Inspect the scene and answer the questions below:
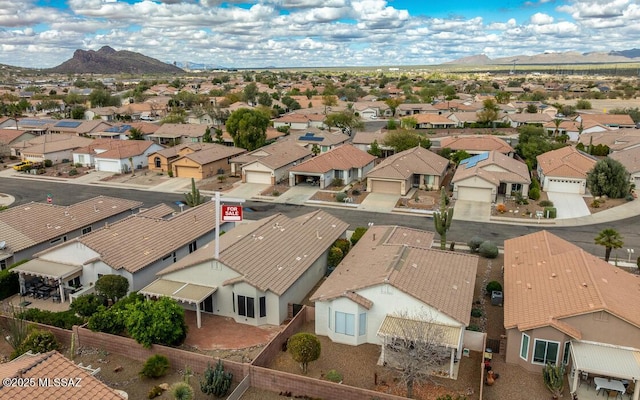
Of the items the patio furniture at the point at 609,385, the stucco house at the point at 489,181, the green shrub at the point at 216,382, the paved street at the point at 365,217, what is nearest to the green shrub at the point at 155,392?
the green shrub at the point at 216,382

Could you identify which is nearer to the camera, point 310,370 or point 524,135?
point 310,370

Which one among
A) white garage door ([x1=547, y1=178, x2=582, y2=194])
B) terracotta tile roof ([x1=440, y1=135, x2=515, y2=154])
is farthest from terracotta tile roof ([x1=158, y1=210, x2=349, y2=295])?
terracotta tile roof ([x1=440, y1=135, x2=515, y2=154])

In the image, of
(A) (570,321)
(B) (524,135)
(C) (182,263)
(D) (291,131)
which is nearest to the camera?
(A) (570,321)

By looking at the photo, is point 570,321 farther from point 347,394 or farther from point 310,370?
point 310,370

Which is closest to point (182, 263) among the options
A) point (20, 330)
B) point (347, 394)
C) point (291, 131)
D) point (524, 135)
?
point (20, 330)

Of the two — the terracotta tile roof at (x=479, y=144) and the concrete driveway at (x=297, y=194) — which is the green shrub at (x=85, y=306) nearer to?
the concrete driveway at (x=297, y=194)

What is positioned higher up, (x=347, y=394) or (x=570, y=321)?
(x=570, y=321)

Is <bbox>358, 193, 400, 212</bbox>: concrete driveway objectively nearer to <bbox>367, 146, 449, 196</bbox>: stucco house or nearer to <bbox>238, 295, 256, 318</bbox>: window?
<bbox>367, 146, 449, 196</bbox>: stucco house
